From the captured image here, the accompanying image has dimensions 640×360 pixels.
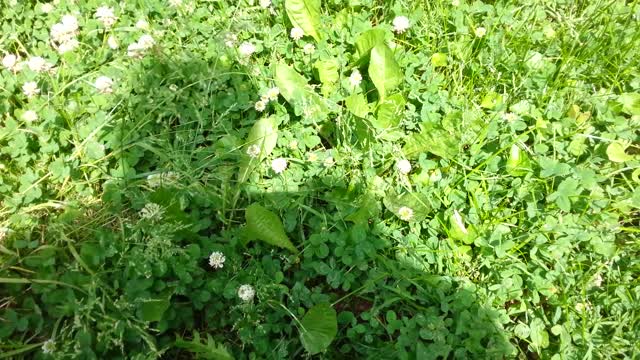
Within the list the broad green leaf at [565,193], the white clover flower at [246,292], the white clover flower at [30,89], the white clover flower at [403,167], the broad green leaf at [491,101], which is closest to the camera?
the white clover flower at [246,292]

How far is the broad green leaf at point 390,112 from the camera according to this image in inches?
85.4

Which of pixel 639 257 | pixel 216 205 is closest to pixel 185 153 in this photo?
pixel 216 205

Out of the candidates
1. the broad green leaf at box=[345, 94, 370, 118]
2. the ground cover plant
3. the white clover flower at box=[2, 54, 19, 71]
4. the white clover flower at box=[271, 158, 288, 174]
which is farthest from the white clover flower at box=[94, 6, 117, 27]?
the broad green leaf at box=[345, 94, 370, 118]

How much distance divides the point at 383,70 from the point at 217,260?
3.57ft

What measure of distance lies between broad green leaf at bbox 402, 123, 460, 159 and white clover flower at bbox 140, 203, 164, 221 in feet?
3.36

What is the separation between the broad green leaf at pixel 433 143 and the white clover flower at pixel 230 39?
92cm

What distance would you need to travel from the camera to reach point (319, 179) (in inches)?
82.4

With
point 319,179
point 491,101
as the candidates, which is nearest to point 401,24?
point 491,101

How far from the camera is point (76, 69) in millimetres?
2271

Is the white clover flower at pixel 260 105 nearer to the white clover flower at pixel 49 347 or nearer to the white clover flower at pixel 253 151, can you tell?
the white clover flower at pixel 253 151

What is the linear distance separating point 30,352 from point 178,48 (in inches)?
56.1

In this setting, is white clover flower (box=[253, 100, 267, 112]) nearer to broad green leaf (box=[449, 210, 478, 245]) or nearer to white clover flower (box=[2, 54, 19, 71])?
broad green leaf (box=[449, 210, 478, 245])

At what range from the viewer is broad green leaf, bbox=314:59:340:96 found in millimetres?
2295

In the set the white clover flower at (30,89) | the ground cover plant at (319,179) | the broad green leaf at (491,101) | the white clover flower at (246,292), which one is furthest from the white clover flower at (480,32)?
the white clover flower at (30,89)
